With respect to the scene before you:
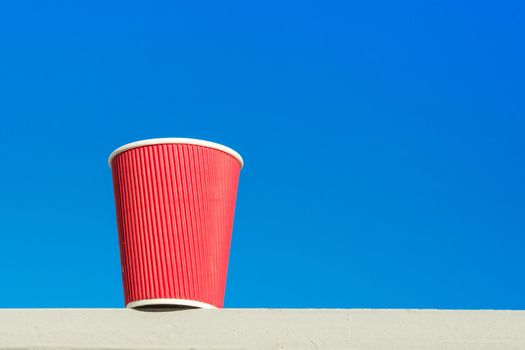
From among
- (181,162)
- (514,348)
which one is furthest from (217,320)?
(514,348)

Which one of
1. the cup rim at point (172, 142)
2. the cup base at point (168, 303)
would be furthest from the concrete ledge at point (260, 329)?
the cup rim at point (172, 142)

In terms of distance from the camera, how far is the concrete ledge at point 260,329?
1.47m

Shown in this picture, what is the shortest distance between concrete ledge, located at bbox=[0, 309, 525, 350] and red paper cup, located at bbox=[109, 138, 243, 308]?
2.6 inches

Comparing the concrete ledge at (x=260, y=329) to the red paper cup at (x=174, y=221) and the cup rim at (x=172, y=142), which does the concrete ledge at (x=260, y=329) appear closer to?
the red paper cup at (x=174, y=221)

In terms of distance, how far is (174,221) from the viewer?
5.30 feet

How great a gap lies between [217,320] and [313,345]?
22cm

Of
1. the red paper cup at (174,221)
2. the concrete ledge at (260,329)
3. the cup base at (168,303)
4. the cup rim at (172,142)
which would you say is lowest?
the concrete ledge at (260,329)

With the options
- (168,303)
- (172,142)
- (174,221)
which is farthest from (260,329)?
(172,142)

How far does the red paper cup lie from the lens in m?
1.59

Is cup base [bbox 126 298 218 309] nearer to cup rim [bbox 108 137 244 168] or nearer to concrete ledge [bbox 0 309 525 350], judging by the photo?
concrete ledge [bbox 0 309 525 350]

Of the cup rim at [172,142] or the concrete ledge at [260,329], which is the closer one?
the concrete ledge at [260,329]

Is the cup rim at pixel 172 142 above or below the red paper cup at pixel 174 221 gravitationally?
above

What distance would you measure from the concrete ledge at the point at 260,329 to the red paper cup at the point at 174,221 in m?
0.07

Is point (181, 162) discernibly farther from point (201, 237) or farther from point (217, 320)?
point (217, 320)
